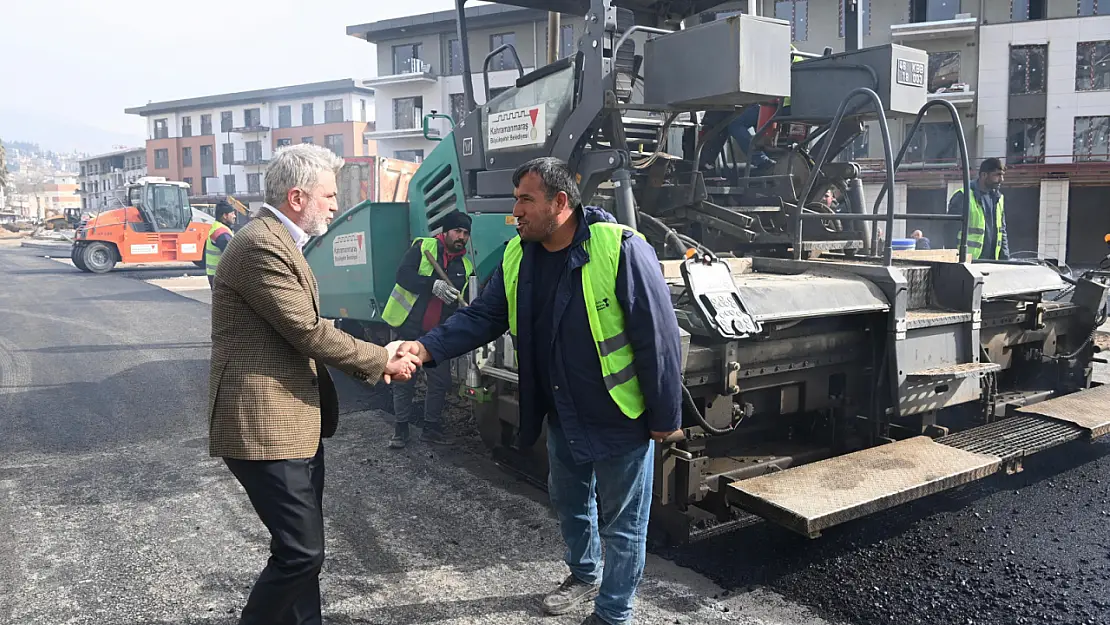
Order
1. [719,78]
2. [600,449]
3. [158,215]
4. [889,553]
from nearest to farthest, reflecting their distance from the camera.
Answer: [600,449] < [889,553] < [719,78] < [158,215]

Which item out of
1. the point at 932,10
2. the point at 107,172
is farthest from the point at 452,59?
the point at 107,172

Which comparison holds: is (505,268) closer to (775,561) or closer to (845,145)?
(775,561)

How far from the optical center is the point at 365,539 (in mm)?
4074

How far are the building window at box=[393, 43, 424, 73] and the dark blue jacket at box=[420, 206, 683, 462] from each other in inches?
1489

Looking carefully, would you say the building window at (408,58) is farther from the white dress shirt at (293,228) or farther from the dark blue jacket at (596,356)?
the white dress shirt at (293,228)

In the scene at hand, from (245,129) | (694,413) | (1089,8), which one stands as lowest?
(694,413)

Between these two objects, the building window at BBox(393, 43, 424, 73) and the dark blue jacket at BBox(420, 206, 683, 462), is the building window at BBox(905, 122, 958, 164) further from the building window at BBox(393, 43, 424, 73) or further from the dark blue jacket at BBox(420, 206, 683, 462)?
the dark blue jacket at BBox(420, 206, 683, 462)

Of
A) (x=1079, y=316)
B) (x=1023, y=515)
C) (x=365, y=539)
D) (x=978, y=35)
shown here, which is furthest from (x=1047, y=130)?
(x=365, y=539)

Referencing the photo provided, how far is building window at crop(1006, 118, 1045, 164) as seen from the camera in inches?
1138

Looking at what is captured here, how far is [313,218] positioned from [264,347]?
46 centimetres

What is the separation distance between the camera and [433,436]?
19.2 ft

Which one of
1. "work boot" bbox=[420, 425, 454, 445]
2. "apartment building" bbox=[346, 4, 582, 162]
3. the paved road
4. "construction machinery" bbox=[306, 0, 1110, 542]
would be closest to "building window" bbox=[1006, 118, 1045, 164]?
"apartment building" bbox=[346, 4, 582, 162]

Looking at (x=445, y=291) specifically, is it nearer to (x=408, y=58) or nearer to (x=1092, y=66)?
(x=1092, y=66)

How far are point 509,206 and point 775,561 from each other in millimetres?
2750
